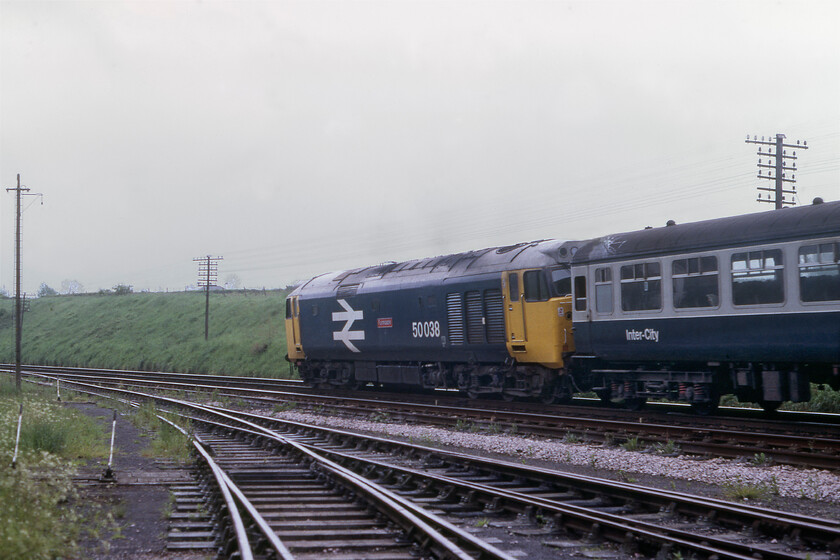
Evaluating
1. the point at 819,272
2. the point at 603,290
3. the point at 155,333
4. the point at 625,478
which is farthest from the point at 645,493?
the point at 155,333

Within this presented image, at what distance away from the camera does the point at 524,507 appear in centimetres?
839

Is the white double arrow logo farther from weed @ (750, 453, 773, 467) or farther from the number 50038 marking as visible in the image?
weed @ (750, 453, 773, 467)

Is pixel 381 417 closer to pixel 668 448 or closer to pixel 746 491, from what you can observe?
pixel 668 448

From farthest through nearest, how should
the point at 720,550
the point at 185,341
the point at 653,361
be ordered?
the point at 185,341 → the point at 653,361 → the point at 720,550

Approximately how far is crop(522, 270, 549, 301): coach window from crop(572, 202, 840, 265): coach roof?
893 millimetres

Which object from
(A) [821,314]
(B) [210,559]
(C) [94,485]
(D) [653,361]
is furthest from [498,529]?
(D) [653,361]

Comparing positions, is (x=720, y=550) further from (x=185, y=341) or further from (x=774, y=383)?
(x=185, y=341)

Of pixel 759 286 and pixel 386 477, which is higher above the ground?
pixel 759 286

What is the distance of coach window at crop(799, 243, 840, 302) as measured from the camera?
12.3m

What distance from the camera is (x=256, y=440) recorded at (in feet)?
48.9

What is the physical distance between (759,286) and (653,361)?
3.05 m

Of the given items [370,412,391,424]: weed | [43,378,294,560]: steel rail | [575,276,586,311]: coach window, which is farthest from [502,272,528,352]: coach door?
[43,378,294,560]: steel rail

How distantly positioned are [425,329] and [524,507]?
13.9m

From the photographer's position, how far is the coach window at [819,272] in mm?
12305
